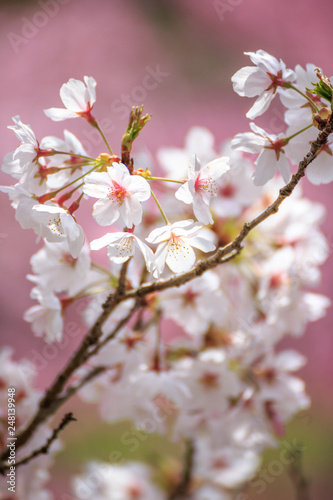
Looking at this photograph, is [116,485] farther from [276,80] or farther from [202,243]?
[276,80]

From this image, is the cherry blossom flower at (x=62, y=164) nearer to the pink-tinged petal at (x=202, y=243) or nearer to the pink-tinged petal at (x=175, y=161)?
the pink-tinged petal at (x=202, y=243)

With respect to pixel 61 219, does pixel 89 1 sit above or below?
above

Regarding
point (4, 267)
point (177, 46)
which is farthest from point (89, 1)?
point (4, 267)

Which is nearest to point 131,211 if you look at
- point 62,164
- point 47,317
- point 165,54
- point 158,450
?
point 62,164

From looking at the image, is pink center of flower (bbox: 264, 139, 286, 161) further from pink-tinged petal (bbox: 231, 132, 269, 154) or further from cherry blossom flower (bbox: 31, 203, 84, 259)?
cherry blossom flower (bbox: 31, 203, 84, 259)

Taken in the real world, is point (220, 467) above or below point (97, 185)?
below

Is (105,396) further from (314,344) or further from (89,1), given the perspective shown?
(89,1)

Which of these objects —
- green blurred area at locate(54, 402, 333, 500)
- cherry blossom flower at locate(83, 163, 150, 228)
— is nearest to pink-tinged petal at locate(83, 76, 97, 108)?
cherry blossom flower at locate(83, 163, 150, 228)
